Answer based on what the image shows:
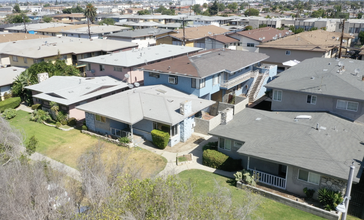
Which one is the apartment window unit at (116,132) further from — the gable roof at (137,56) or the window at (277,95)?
the window at (277,95)

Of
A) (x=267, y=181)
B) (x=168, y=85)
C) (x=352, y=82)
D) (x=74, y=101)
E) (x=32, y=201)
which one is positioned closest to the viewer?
(x=32, y=201)

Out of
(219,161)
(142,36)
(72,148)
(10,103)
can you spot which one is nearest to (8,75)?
(10,103)

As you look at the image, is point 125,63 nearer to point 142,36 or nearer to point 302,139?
point 302,139

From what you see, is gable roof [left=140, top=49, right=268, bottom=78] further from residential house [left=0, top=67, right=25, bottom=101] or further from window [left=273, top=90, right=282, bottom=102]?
residential house [left=0, top=67, right=25, bottom=101]

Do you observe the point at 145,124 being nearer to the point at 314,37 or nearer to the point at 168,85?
the point at 168,85

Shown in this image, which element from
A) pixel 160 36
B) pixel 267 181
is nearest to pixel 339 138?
pixel 267 181

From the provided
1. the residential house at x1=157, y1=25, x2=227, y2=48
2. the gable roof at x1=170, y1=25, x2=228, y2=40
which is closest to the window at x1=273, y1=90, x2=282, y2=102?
the residential house at x1=157, y1=25, x2=227, y2=48

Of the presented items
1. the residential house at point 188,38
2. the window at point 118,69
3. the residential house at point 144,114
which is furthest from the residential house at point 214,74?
the residential house at point 188,38
